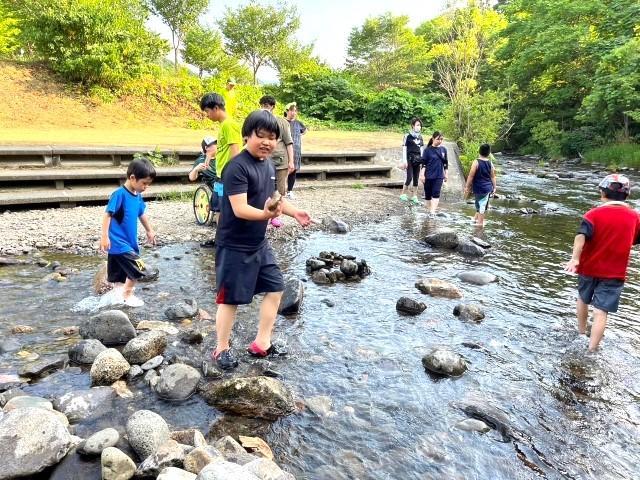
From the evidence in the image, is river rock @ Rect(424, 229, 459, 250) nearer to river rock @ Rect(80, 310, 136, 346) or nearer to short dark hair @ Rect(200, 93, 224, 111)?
short dark hair @ Rect(200, 93, 224, 111)

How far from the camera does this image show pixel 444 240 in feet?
26.6

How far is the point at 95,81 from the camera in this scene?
19906mm

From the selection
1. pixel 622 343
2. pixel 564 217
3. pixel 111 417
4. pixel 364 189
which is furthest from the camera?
pixel 364 189

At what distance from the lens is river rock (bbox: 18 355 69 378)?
3.45 meters

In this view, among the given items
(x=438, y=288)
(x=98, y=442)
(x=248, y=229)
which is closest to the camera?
(x=98, y=442)

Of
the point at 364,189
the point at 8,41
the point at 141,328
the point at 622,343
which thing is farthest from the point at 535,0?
the point at 141,328

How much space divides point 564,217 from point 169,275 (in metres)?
9.70

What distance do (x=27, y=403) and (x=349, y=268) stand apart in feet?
13.2

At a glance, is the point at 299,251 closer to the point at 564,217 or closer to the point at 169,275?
the point at 169,275

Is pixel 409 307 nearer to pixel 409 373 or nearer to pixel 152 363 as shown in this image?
pixel 409 373

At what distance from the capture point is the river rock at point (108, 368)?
11.0ft

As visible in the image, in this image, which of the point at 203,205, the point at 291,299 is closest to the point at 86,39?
the point at 203,205

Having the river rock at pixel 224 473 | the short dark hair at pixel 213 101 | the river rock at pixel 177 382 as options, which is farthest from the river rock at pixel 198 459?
the short dark hair at pixel 213 101

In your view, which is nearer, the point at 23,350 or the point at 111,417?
the point at 111,417
